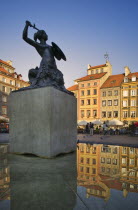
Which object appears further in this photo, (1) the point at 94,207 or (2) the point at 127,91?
(2) the point at 127,91

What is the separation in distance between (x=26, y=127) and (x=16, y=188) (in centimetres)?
316

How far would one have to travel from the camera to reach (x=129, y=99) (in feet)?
147

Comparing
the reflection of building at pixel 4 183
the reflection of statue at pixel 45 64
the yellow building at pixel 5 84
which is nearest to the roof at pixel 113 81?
the yellow building at pixel 5 84

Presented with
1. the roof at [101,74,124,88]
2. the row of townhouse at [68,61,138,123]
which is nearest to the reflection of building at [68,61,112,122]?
the row of townhouse at [68,61,138,123]

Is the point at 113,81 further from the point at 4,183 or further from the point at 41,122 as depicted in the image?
the point at 4,183

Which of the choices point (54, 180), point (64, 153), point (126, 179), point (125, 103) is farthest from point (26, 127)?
point (125, 103)

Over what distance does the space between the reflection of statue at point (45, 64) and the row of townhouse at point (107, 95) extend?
41629 mm

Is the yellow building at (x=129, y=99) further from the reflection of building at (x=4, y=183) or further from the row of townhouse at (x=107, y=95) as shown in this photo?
the reflection of building at (x=4, y=183)

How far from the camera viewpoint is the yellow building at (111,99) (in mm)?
46625

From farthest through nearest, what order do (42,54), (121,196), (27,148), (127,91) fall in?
1. (127,91)
2. (42,54)
3. (27,148)
4. (121,196)

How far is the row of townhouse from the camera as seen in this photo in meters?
44.7

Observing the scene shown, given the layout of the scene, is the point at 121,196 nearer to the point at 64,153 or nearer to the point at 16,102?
the point at 64,153

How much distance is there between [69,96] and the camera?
6.41 meters

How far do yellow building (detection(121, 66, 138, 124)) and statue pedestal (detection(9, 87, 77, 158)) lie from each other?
4141 cm
